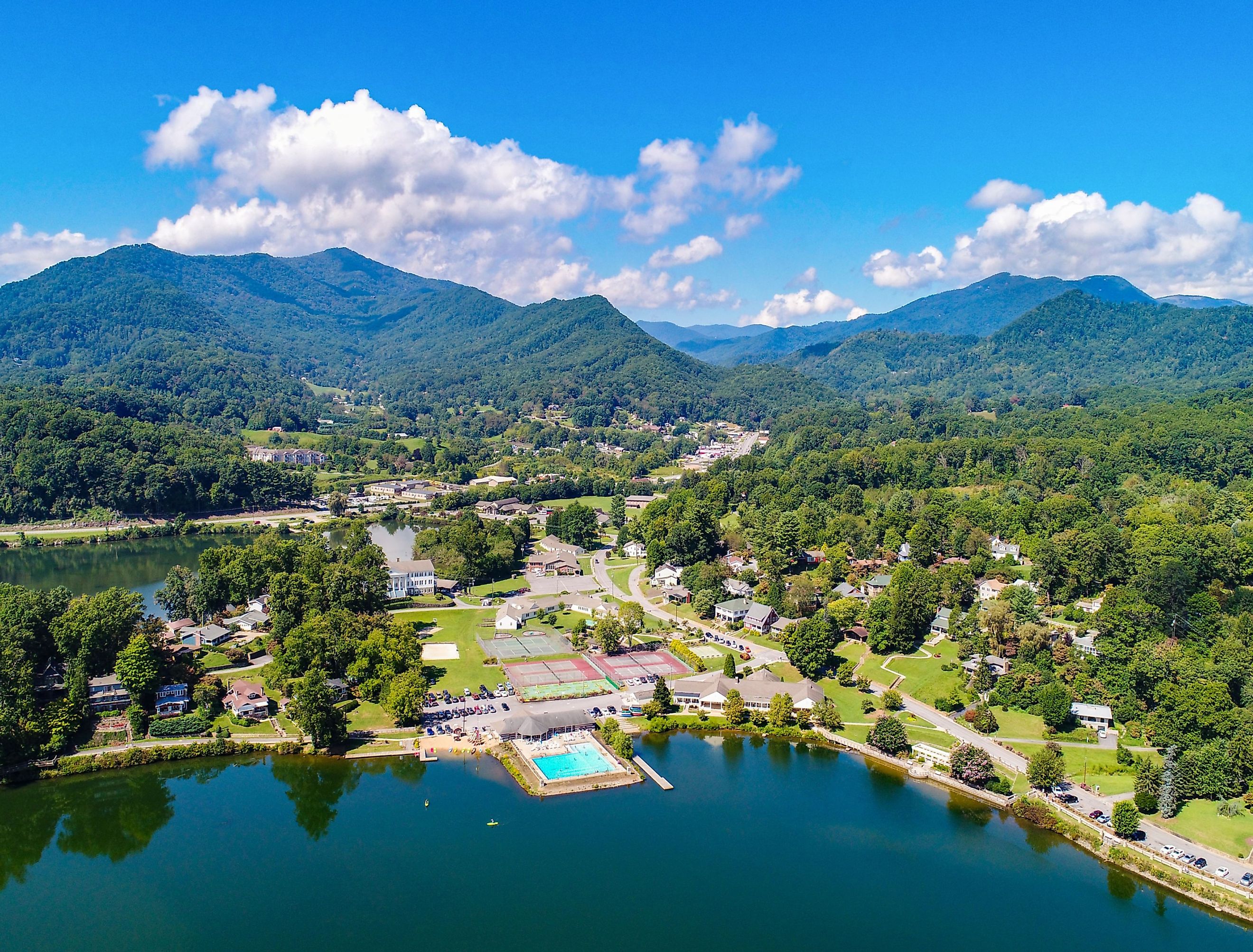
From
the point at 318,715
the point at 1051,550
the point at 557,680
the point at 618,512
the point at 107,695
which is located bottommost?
the point at 557,680

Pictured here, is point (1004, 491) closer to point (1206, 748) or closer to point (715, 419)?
point (1206, 748)

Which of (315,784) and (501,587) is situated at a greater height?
(501,587)

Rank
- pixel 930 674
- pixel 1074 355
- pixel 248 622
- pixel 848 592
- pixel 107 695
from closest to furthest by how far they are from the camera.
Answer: pixel 107 695 → pixel 930 674 → pixel 248 622 → pixel 848 592 → pixel 1074 355

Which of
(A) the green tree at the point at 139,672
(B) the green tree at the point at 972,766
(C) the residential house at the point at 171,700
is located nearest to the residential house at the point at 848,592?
(B) the green tree at the point at 972,766

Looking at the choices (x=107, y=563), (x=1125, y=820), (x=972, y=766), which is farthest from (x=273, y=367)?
(x=1125, y=820)

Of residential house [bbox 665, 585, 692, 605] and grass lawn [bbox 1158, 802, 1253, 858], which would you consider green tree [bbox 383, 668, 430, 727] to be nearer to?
residential house [bbox 665, 585, 692, 605]

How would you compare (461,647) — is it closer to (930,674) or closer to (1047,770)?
(930,674)

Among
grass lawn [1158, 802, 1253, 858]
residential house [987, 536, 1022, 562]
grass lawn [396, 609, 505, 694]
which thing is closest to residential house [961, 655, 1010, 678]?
grass lawn [1158, 802, 1253, 858]
